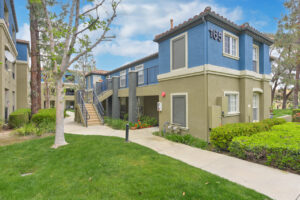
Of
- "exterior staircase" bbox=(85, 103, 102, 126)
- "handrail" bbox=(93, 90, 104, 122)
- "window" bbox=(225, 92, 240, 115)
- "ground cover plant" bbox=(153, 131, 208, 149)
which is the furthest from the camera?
"handrail" bbox=(93, 90, 104, 122)

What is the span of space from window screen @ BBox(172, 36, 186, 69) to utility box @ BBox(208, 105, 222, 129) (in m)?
2.75

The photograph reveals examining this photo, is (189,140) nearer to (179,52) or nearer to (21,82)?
(179,52)

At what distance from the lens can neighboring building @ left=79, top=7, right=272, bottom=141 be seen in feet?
23.5

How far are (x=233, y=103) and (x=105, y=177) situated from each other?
7.66 meters

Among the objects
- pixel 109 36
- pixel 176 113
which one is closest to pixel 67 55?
pixel 109 36

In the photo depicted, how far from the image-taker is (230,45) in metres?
8.24

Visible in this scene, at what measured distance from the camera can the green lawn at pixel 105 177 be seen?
324cm

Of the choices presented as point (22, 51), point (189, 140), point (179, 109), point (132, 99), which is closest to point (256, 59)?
point (179, 109)

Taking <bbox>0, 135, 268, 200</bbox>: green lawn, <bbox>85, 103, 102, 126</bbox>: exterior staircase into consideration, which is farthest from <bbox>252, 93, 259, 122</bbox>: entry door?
<bbox>85, 103, 102, 126</bbox>: exterior staircase

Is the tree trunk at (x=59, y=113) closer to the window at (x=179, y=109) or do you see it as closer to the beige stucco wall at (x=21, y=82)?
the window at (x=179, y=109)

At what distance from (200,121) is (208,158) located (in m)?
2.13

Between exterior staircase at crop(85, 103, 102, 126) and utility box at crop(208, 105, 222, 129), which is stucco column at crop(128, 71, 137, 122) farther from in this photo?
utility box at crop(208, 105, 222, 129)

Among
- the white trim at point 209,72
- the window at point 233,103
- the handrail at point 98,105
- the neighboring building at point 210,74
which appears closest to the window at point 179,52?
the neighboring building at point 210,74

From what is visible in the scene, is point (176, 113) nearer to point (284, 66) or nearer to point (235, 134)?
point (235, 134)
